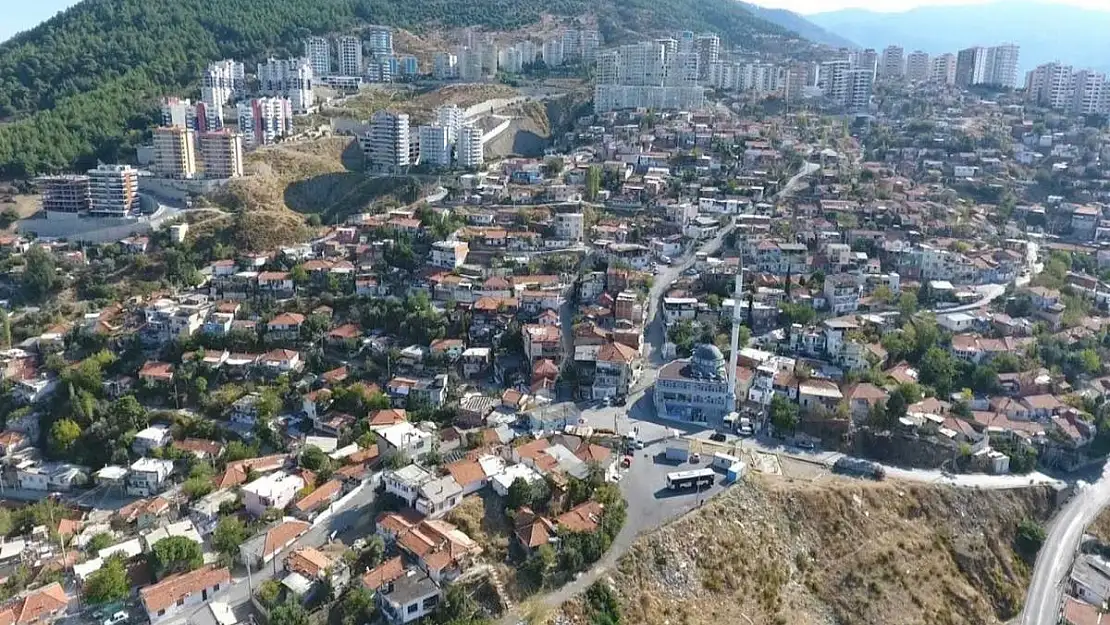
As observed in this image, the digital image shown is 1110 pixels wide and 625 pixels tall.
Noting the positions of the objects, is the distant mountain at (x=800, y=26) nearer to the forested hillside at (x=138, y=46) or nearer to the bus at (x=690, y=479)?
the forested hillside at (x=138, y=46)

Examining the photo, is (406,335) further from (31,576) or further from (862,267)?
(862,267)

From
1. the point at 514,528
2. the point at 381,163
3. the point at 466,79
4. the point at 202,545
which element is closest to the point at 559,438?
the point at 514,528

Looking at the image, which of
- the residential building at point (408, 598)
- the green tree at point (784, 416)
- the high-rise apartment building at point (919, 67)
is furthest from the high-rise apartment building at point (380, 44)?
the residential building at point (408, 598)

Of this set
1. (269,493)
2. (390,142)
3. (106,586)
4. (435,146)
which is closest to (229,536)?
(269,493)

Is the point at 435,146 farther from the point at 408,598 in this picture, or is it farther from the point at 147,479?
the point at 408,598

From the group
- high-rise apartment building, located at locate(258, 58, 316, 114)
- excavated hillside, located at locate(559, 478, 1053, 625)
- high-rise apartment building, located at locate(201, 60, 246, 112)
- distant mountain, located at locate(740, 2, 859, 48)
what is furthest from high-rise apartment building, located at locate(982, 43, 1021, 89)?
distant mountain, located at locate(740, 2, 859, 48)

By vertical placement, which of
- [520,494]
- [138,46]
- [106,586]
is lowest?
[106,586]
